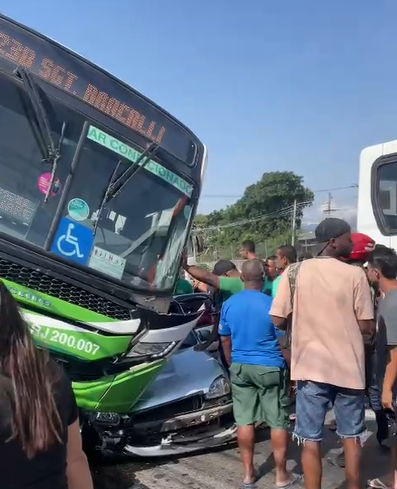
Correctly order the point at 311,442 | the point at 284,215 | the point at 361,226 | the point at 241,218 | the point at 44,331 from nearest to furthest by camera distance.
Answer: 1. the point at 311,442
2. the point at 44,331
3. the point at 361,226
4. the point at 284,215
5. the point at 241,218

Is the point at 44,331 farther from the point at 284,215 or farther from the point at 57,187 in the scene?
the point at 284,215

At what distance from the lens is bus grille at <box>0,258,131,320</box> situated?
4.43 m

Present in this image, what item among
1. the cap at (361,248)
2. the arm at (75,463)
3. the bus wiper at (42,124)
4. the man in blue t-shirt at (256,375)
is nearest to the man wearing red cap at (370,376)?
the cap at (361,248)

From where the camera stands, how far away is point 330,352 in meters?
3.99

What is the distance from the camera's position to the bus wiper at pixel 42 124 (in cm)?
465

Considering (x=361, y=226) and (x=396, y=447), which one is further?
(x=361, y=226)

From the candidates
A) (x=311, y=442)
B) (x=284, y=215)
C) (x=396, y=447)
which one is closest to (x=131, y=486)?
(x=311, y=442)

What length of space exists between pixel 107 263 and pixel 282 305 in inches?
57.1

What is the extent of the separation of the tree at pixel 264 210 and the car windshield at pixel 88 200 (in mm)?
41999

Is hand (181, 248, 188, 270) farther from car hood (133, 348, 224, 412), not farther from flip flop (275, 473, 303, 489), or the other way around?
flip flop (275, 473, 303, 489)

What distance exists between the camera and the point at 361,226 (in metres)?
7.21

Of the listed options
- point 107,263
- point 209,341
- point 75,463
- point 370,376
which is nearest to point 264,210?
point 209,341

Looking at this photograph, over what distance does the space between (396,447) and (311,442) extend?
90cm

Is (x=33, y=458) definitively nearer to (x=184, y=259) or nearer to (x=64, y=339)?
(x=64, y=339)
